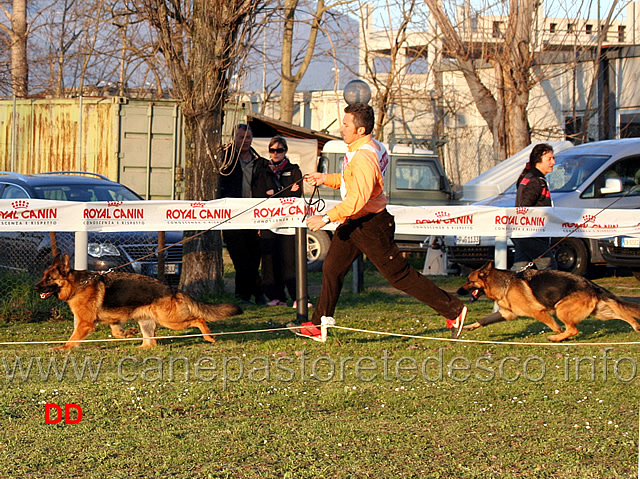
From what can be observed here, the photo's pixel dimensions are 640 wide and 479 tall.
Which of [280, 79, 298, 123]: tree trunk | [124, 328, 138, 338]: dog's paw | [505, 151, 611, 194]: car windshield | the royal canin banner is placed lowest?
[124, 328, 138, 338]: dog's paw

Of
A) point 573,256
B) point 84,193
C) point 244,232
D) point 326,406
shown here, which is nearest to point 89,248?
point 244,232

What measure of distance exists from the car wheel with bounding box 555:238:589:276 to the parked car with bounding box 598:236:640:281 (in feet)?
2.32

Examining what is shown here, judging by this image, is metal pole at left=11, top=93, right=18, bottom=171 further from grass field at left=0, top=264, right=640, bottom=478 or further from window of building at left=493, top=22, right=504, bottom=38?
window of building at left=493, top=22, right=504, bottom=38

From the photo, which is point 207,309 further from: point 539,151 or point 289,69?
point 289,69

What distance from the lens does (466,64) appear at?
66.8ft

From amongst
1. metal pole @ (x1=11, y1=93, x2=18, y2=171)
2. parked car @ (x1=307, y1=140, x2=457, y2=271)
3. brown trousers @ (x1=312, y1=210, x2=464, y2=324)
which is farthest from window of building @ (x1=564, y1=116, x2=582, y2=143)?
brown trousers @ (x1=312, y1=210, x2=464, y2=324)

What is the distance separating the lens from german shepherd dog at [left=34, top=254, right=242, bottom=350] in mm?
7105

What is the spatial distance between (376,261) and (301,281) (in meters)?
1.48

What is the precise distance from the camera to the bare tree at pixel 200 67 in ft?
31.4

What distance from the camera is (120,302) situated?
7.18m

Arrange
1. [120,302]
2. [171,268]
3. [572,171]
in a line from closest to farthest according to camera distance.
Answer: [120,302]
[171,268]
[572,171]

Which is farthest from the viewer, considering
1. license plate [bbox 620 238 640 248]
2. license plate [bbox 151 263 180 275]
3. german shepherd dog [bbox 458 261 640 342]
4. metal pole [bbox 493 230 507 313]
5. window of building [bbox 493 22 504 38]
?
window of building [bbox 493 22 504 38]

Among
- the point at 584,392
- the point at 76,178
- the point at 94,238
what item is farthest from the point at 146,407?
the point at 76,178

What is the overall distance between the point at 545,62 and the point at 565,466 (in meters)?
19.2
